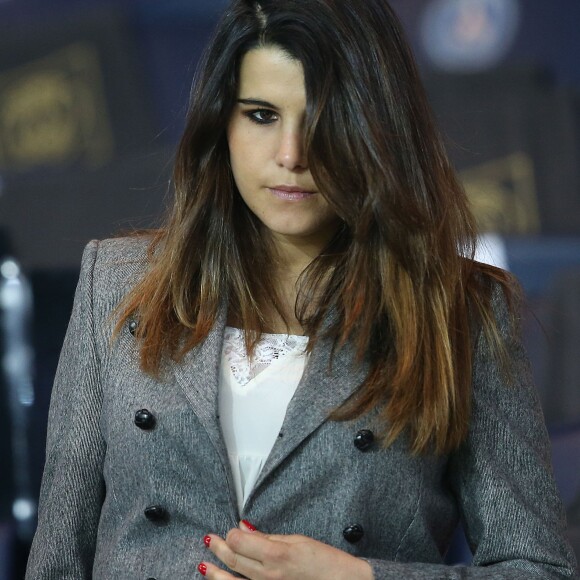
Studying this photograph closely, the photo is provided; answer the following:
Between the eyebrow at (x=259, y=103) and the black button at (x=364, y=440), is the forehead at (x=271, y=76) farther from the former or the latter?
the black button at (x=364, y=440)

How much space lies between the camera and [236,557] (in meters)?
1.54

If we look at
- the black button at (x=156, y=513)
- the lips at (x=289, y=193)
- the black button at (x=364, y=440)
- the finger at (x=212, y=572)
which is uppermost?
the lips at (x=289, y=193)

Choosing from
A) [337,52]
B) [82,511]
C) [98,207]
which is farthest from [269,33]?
[98,207]

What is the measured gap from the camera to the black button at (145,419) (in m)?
1.63

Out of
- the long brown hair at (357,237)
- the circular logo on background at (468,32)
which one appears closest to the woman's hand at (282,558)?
the long brown hair at (357,237)

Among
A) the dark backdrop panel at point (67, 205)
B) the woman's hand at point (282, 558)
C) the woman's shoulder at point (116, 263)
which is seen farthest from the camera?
the dark backdrop panel at point (67, 205)

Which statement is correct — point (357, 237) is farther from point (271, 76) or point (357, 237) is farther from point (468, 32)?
point (468, 32)

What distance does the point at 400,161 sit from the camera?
1684 millimetres

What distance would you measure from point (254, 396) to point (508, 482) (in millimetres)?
422

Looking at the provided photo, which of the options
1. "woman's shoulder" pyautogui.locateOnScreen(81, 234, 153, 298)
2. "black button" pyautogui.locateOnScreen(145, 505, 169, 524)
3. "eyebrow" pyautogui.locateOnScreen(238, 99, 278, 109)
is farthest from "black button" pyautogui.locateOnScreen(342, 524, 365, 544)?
"eyebrow" pyautogui.locateOnScreen(238, 99, 278, 109)

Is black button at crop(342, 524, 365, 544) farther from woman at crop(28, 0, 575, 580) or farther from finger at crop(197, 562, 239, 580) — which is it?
finger at crop(197, 562, 239, 580)

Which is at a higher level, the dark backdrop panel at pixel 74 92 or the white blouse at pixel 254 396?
the dark backdrop panel at pixel 74 92

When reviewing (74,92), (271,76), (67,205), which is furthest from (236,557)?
(74,92)

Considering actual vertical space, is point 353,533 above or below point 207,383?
below
